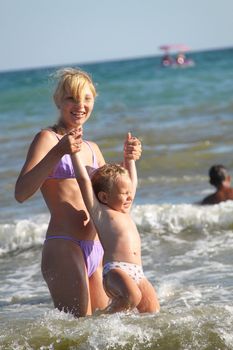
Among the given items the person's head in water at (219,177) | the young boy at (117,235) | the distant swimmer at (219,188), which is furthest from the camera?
the person's head in water at (219,177)

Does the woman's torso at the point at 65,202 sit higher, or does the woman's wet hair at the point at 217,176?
the woman's wet hair at the point at 217,176

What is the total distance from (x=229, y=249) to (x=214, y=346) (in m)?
3.06

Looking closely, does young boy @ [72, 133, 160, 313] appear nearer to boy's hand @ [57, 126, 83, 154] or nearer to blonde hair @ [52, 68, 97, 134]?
boy's hand @ [57, 126, 83, 154]

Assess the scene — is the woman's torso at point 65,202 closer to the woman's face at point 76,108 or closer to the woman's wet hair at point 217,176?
the woman's face at point 76,108

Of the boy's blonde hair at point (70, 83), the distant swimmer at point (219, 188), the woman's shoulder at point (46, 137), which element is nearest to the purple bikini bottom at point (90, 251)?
the woman's shoulder at point (46, 137)

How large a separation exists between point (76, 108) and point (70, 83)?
149mm

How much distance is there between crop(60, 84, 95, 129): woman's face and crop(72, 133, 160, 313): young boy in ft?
0.92

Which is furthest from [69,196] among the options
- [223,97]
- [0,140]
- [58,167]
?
[223,97]

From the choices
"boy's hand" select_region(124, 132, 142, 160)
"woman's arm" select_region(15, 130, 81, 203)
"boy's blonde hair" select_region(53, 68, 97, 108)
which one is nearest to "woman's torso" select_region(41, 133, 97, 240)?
"woman's arm" select_region(15, 130, 81, 203)

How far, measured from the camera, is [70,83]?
16.0 feet

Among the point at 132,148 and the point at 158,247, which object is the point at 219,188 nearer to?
the point at 158,247

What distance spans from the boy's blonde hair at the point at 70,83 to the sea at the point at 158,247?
9cm

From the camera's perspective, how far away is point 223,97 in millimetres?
25766

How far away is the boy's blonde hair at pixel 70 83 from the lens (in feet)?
16.0
